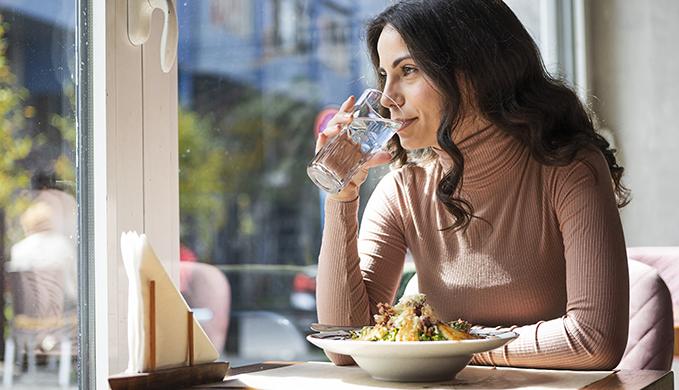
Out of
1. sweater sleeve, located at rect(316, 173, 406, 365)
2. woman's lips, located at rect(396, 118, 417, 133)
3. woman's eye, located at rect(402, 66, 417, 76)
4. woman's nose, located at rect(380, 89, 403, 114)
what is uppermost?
woman's eye, located at rect(402, 66, 417, 76)

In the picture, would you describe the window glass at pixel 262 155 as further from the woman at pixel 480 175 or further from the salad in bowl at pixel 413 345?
the salad in bowl at pixel 413 345

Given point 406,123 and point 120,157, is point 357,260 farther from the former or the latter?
point 120,157

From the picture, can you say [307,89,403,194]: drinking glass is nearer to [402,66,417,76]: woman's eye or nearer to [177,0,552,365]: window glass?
[402,66,417,76]: woman's eye

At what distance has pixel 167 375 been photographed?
3.91 feet

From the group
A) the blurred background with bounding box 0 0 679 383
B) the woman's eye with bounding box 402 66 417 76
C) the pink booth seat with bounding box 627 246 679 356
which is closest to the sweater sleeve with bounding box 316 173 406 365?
the woman's eye with bounding box 402 66 417 76

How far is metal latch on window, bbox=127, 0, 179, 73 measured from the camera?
1530mm

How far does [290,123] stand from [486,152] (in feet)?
6.76

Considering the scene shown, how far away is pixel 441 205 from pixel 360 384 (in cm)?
55

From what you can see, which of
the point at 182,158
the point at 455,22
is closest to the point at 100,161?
the point at 182,158

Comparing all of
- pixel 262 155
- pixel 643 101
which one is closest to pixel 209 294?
pixel 262 155

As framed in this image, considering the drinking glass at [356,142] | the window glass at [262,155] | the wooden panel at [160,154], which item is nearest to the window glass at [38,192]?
the wooden panel at [160,154]

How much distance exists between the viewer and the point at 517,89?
170 centimetres

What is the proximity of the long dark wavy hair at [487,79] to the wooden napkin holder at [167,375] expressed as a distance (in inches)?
22.6

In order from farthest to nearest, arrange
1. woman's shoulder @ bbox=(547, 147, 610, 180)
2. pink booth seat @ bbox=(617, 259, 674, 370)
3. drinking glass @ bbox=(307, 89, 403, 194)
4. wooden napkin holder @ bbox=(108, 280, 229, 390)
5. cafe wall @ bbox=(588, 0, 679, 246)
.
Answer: cafe wall @ bbox=(588, 0, 679, 246) → pink booth seat @ bbox=(617, 259, 674, 370) → woman's shoulder @ bbox=(547, 147, 610, 180) → drinking glass @ bbox=(307, 89, 403, 194) → wooden napkin holder @ bbox=(108, 280, 229, 390)
